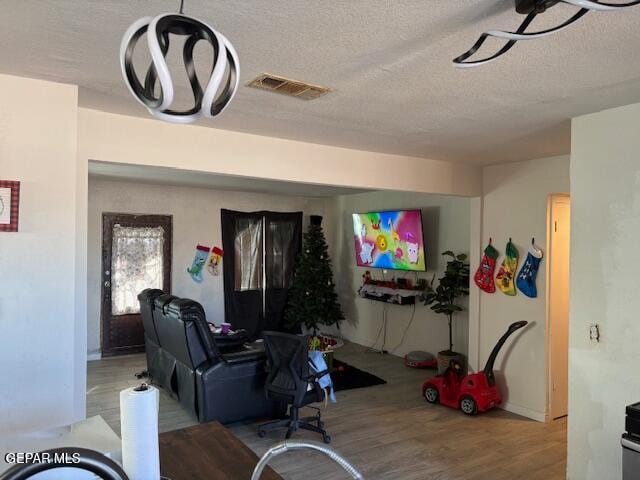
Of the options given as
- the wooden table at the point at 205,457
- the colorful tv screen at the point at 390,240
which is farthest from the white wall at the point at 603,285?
the colorful tv screen at the point at 390,240

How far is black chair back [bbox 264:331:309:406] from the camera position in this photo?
358 cm

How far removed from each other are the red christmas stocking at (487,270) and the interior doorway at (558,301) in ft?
1.74

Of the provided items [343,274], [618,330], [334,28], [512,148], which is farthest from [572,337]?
[343,274]

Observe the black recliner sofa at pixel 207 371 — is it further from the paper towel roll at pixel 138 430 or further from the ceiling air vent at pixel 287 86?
the paper towel roll at pixel 138 430

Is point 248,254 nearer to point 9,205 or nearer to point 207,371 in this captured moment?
point 207,371

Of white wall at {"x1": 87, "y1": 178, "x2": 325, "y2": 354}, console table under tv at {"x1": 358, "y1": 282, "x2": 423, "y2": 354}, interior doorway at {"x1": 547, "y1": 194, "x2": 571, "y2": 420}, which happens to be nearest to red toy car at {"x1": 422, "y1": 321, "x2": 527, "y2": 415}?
interior doorway at {"x1": 547, "y1": 194, "x2": 571, "y2": 420}

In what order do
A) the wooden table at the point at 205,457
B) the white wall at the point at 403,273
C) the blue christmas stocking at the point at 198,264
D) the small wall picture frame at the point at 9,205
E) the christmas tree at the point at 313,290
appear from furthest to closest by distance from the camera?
the christmas tree at the point at 313,290 < the blue christmas stocking at the point at 198,264 < the white wall at the point at 403,273 < the small wall picture frame at the point at 9,205 < the wooden table at the point at 205,457

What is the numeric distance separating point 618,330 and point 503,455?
1468 mm

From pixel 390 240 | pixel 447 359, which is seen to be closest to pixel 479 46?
pixel 447 359

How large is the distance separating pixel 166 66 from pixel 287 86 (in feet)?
4.59

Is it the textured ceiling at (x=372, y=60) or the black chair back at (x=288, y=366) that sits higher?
the textured ceiling at (x=372, y=60)

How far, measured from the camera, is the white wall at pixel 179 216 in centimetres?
612

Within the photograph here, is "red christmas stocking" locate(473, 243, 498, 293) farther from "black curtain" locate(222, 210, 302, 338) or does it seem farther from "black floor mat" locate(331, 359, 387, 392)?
"black curtain" locate(222, 210, 302, 338)

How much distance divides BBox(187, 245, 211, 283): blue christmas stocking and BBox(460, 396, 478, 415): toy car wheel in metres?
4.06
